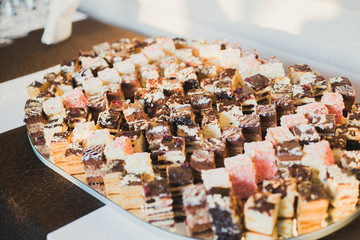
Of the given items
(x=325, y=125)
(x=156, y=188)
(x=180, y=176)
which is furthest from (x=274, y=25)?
(x=156, y=188)

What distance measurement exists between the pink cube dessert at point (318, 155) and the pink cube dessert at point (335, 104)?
36 centimetres

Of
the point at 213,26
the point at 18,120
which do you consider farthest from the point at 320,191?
the point at 213,26

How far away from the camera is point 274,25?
2803mm

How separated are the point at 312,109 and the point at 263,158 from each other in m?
0.41

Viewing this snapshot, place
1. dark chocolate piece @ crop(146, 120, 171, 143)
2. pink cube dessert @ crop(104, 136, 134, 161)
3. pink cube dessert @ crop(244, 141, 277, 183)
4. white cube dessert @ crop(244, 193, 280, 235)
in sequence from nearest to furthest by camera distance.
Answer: white cube dessert @ crop(244, 193, 280, 235), pink cube dessert @ crop(244, 141, 277, 183), pink cube dessert @ crop(104, 136, 134, 161), dark chocolate piece @ crop(146, 120, 171, 143)

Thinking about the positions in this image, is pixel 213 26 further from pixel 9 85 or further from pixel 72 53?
pixel 9 85

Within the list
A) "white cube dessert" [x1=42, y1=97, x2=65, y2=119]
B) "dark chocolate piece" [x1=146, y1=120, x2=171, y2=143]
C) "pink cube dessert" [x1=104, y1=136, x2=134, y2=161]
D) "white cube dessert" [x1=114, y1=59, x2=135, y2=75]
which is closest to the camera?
"pink cube dessert" [x1=104, y1=136, x2=134, y2=161]

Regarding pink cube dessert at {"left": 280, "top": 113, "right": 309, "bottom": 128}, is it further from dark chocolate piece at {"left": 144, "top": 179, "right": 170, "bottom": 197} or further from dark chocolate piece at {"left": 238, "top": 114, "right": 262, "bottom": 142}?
dark chocolate piece at {"left": 144, "top": 179, "right": 170, "bottom": 197}

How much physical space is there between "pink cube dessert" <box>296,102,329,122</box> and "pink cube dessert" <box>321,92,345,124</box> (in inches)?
2.0

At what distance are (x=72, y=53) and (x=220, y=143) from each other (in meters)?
2.10

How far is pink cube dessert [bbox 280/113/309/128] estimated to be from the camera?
5.80 ft

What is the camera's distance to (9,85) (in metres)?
3.03

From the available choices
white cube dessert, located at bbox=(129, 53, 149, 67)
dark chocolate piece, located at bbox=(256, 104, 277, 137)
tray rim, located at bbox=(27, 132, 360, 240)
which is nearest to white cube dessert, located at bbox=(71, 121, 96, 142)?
tray rim, located at bbox=(27, 132, 360, 240)

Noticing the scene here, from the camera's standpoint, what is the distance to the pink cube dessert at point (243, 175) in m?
1.55
